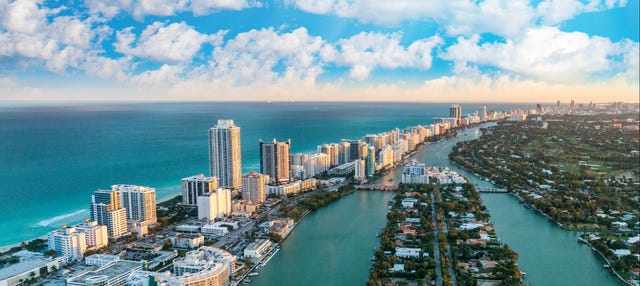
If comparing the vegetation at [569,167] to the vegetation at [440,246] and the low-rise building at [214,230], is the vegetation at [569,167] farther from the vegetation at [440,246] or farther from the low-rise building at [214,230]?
the low-rise building at [214,230]

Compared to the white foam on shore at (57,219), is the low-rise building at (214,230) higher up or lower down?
lower down

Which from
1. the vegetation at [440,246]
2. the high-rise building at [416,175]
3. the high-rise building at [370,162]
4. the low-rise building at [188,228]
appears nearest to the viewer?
the vegetation at [440,246]

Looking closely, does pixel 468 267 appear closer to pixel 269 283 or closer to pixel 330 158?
pixel 269 283

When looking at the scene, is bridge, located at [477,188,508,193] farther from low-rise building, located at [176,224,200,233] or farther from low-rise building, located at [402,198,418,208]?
low-rise building, located at [176,224,200,233]

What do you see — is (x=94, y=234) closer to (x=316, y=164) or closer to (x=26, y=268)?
(x=26, y=268)

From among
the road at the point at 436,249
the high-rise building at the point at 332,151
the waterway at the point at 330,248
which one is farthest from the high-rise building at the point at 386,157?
the road at the point at 436,249

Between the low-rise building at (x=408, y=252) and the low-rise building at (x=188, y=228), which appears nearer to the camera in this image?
the low-rise building at (x=408, y=252)

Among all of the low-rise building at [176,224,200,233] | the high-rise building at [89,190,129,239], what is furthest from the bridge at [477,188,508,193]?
the high-rise building at [89,190,129,239]

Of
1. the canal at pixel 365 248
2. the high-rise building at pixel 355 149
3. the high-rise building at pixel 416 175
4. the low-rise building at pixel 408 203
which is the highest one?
the high-rise building at pixel 355 149

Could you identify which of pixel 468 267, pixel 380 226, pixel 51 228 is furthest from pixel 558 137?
pixel 51 228
